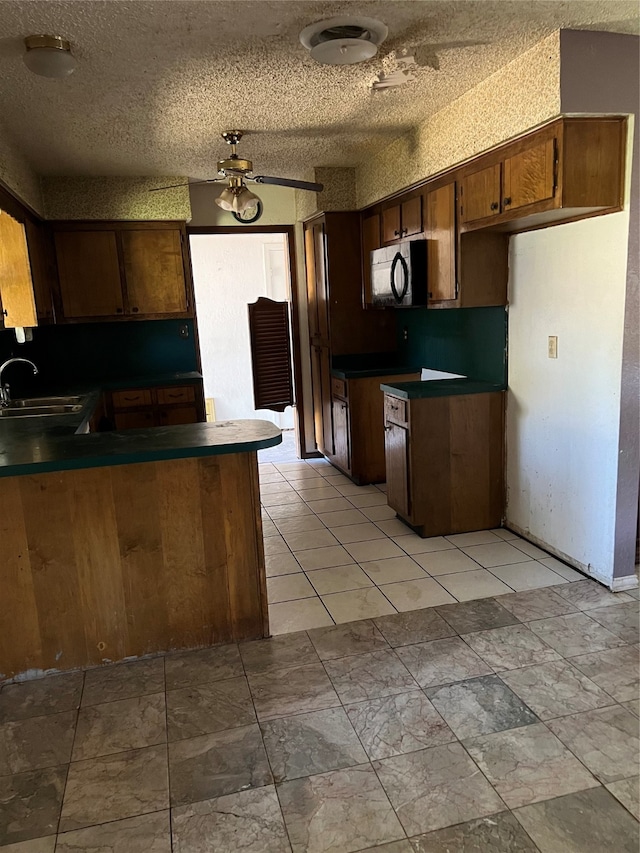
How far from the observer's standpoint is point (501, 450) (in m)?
3.60

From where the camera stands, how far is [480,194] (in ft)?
10.3

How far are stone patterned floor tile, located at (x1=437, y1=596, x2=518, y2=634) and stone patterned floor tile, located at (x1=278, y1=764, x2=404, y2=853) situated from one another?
915mm

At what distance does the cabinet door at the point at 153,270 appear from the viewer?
187 inches

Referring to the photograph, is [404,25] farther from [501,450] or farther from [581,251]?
[501,450]

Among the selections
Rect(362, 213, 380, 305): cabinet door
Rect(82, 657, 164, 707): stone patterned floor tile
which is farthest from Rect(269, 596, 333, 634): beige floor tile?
Rect(362, 213, 380, 305): cabinet door

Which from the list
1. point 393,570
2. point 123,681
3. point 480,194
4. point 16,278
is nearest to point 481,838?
point 123,681

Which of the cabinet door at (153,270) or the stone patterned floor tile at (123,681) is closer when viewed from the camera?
the stone patterned floor tile at (123,681)

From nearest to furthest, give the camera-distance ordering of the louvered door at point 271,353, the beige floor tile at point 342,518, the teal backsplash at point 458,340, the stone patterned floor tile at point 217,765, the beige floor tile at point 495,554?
the stone patterned floor tile at point 217,765
the beige floor tile at point 495,554
the teal backsplash at point 458,340
the beige floor tile at point 342,518
the louvered door at point 271,353

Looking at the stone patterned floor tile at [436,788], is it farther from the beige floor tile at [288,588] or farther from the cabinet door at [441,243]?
the cabinet door at [441,243]

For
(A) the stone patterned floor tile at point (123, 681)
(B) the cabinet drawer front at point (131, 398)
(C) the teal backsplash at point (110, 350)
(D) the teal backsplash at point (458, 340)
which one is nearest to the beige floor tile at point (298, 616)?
(A) the stone patterned floor tile at point (123, 681)

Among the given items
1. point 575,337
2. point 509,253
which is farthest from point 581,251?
point 509,253

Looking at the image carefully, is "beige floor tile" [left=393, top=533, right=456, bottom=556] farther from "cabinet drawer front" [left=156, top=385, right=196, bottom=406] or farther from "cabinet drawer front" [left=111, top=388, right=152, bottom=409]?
"cabinet drawer front" [left=111, top=388, right=152, bottom=409]

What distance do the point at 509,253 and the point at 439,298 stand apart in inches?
19.0

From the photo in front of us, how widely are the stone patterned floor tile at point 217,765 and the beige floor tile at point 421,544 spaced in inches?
63.6
